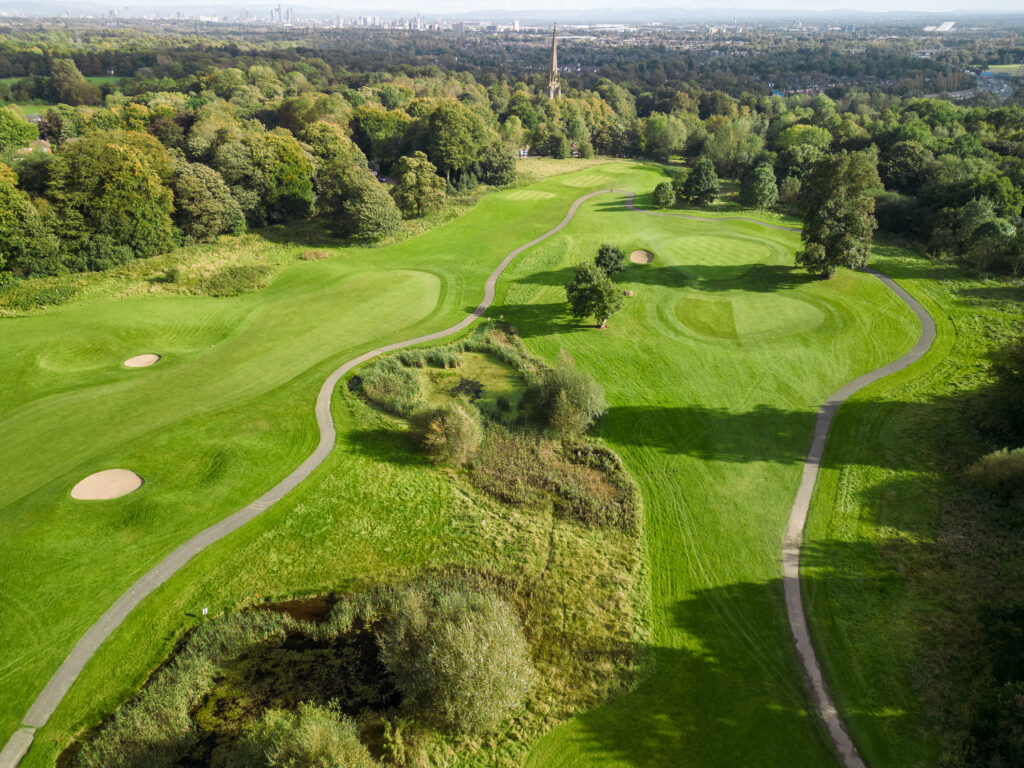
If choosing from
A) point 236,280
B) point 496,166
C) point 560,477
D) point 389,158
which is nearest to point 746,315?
point 560,477

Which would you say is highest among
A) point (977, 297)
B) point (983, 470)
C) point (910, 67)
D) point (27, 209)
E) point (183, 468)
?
point (910, 67)

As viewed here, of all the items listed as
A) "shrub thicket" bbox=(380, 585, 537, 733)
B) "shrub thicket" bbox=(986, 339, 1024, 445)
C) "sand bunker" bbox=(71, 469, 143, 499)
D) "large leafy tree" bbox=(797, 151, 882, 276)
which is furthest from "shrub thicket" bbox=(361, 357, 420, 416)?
"large leafy tree" bbox=(797, 151, 882, 276)

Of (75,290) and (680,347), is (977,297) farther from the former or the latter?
(75,290)

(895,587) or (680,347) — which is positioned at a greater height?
(680,347)

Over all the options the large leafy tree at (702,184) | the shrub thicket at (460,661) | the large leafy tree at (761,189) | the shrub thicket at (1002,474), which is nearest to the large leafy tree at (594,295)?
the shrub thicket at (1002,474)

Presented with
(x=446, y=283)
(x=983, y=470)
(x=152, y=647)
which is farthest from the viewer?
(x=446, y=283)

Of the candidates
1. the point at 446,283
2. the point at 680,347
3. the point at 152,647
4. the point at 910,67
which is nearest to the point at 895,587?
the point at 680,347

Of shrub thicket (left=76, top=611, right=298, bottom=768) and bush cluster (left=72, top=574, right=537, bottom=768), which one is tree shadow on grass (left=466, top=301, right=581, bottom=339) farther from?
shrub thicket (left=76, top=611, right=298, bottom=768)
